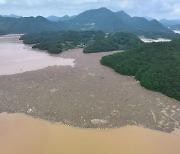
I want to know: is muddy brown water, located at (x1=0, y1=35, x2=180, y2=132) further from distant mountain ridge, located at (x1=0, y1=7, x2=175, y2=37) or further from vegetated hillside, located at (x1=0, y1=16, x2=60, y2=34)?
vegetated hillside, located at (x1=0, y1=16, x2=60, y2=34)

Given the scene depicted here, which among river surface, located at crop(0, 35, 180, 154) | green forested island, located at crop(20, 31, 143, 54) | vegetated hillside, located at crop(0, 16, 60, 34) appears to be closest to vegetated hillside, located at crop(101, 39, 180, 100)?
river surface, located at crop(0, 35, 180, 154)

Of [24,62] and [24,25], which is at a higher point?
[24,25]

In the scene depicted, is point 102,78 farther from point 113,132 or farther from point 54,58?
point 54,58

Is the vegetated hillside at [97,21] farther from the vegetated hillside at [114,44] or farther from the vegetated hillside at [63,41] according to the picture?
the vegetated hillside at [114,44]

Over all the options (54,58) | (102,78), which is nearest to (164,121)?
(102,78)

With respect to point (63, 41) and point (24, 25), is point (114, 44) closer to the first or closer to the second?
point (63, 41)

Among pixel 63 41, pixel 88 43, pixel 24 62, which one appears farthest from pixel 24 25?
pixel 24 62
